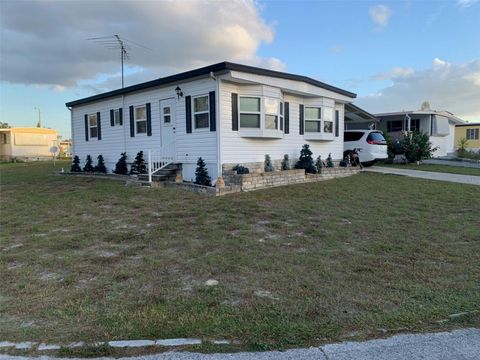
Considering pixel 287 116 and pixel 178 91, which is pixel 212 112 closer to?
pixel 178 91

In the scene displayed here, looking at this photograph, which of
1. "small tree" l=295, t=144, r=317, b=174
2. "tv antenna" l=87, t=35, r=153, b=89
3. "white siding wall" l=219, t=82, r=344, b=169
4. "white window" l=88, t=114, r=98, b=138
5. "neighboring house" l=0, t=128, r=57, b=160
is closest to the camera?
"white siding wall" l=219, t=82, r=344, b=169

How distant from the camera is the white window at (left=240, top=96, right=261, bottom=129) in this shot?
37.4ft

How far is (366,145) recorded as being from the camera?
1664cm

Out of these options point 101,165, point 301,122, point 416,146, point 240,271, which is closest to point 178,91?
point 301,122

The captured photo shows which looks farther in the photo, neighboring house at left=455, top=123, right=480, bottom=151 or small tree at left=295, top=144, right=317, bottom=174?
neighboring house at left=455, top=123, right=480, bottom=151

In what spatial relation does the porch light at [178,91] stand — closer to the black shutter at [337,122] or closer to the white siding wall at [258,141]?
the white siding wall at [258,141]

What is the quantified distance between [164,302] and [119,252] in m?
1.86

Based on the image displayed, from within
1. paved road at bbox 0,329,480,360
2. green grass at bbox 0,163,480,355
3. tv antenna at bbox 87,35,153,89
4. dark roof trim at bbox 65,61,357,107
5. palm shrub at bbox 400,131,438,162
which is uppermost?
tv antenna at bbox 87,35,153,89

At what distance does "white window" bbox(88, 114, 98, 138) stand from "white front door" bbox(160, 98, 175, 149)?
5.10 metres

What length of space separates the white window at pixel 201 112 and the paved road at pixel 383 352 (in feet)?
29.6

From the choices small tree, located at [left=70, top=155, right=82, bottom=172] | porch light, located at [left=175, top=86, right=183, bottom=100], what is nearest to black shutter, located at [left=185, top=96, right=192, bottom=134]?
porch light, located at [left=175, top=86, right=183, bottom=100]

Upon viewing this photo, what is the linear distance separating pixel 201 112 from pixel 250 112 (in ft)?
5.10

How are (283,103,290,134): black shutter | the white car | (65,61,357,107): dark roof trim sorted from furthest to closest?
the white car, (283,103,290,134): black shutter, (65,61,357,107): dark roof trim

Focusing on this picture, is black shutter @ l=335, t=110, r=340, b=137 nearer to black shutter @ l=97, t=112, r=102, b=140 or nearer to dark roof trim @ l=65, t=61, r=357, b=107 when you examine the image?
dark roof trim @ l=65, t=61, r=357, b=107
